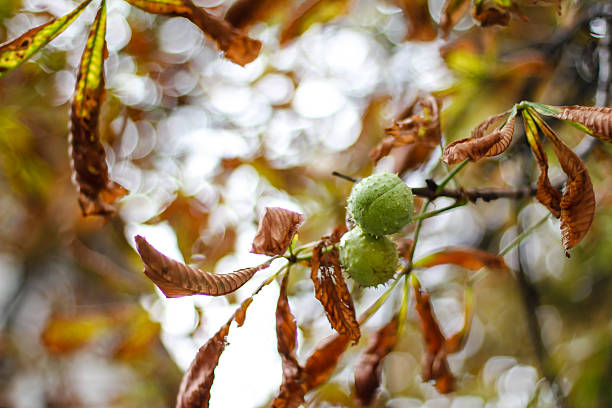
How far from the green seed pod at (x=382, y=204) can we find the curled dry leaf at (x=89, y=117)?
558 mm

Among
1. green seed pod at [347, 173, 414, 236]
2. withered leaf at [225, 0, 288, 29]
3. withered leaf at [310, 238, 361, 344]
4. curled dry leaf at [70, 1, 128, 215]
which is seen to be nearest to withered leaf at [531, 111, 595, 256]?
green seed pod at [347, 173, 414, 236]

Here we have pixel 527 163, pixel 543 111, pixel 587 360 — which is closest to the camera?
pixel 543 111

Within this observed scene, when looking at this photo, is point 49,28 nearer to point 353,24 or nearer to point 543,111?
point 543,111

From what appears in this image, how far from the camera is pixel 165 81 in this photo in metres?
2.49

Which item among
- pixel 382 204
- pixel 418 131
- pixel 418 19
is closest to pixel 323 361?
pixel 382 204

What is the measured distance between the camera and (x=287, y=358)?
996mm

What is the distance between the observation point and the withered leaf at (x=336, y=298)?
2.96ft

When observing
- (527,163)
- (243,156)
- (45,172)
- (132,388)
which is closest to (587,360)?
(527,163)

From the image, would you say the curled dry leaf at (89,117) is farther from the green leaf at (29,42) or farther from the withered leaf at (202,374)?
the withered leaf at (202,374)

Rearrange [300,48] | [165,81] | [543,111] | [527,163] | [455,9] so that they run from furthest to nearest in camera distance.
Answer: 1. [300,48]
2. [165,81]
3. [527,163]
4. [455,9]
5. [543,111]

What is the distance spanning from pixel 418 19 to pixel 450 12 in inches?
9.1

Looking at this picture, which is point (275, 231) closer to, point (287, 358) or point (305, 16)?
point (287, 358)

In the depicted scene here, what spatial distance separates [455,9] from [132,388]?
3.30 m

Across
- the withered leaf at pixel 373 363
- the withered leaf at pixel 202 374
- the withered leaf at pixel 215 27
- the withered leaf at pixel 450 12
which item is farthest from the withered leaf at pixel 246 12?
the withered leaf at pixel 373 363
